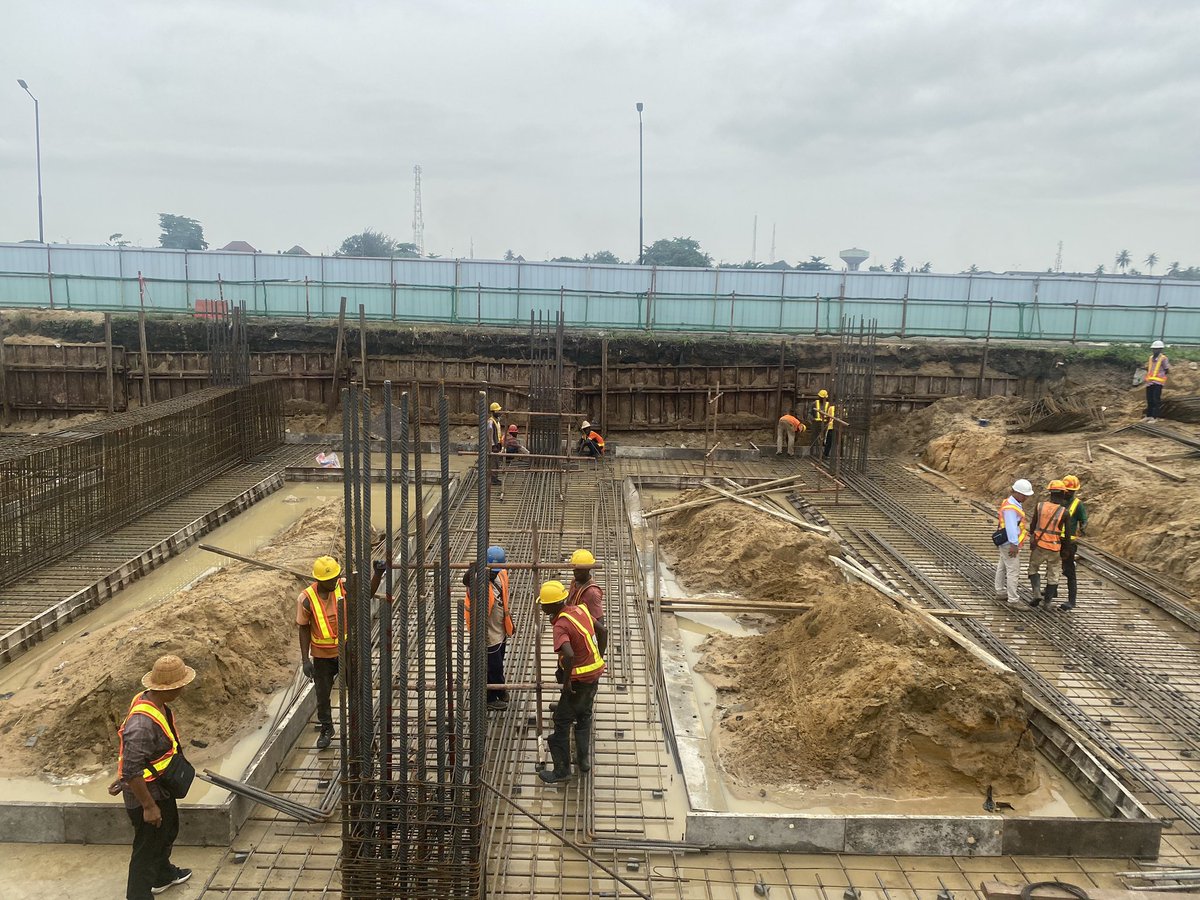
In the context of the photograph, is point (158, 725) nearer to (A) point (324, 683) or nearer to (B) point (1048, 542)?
(A) point (324, 683)

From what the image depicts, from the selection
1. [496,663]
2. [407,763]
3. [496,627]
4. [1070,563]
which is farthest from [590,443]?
[407,763]

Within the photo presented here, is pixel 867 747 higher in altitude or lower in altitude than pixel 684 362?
lower

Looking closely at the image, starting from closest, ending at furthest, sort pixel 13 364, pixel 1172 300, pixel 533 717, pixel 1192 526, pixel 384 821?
pixel 384 821
pixel 533 717
pixel 1192 526
pixel 13 364
pixel 1172 300

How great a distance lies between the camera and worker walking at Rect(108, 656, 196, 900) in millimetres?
4059

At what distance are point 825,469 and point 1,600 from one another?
1238 cm

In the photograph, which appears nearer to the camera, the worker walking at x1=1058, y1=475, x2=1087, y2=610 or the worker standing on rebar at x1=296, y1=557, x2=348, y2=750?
the worker standing on rebar at x1=296, y1=557, x2=348, y2=750

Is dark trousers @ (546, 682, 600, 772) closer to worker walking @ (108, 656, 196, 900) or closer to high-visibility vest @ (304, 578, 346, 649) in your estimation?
high-visibility vest @ (304, 578, 346, 649)

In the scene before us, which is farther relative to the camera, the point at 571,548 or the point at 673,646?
the point at 571,548

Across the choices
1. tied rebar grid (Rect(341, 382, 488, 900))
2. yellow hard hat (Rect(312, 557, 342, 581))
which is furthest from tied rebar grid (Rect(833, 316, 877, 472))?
tied rebar grid (Rect(341, 382, 488, 900))

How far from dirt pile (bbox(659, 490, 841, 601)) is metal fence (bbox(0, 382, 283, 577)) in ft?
22.8

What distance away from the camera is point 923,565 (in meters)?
10.2

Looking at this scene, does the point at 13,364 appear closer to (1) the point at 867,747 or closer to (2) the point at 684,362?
(2) the point at 684,362

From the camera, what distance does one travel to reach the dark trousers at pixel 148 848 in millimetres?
4148

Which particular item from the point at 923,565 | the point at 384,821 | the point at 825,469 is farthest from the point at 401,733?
the point at 825,469
